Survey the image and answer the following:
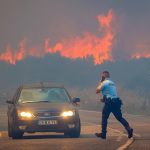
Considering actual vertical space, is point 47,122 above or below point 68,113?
below

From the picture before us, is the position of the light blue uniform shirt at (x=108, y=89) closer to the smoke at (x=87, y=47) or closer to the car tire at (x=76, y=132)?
the car tire at (x=76, y=132)

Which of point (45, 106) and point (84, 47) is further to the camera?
point (84, 47)

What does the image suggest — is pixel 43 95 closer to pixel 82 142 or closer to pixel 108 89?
pixel 108 89

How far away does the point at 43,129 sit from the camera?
24703mm

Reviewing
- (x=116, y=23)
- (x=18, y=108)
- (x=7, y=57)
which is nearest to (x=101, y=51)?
(x=116, y=23)

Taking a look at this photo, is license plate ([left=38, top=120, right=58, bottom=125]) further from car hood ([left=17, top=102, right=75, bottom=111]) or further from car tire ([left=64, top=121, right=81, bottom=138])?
car tire ([left=64, top=121, right=81, bottom=138])

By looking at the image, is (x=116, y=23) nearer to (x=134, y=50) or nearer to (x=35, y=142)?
(x=134, y=50)

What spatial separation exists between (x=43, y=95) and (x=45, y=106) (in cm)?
117

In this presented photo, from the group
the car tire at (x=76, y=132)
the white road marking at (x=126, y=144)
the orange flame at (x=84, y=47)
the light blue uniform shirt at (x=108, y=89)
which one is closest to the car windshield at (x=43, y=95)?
the car tire at (x=76, y=132)

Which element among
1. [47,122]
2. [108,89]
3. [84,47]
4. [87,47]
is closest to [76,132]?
[47,122]

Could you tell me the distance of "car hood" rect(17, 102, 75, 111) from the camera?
24.9 m

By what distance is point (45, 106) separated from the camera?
82.5 ft

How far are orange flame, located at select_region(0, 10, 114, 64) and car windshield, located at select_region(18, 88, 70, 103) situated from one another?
2003 inches

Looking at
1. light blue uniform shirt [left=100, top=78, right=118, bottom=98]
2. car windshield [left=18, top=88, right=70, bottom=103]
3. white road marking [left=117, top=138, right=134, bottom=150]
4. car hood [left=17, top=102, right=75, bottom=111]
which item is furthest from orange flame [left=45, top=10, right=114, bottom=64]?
white road marking [left=117, top=138, right=134, bottom=150]
